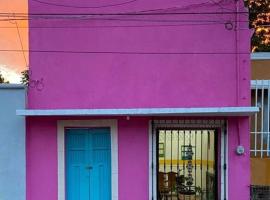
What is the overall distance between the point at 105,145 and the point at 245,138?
3.04m

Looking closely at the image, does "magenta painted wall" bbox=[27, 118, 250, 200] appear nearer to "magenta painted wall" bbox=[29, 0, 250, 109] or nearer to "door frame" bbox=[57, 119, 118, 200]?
"door frame" bbox=[57, 119, 118, 200]

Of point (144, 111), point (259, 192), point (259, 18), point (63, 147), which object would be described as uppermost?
point (259, 18)

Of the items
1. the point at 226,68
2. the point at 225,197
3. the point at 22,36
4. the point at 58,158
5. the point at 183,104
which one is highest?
the point at 22,36

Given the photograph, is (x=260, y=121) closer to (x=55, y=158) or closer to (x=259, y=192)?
(x=259, y=192)

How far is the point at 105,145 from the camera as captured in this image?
1138cm

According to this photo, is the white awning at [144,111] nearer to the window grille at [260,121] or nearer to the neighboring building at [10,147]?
the neighboring building at [10,147]

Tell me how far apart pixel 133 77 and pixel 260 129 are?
3276mm

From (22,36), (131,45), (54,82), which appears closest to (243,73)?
(131,45)

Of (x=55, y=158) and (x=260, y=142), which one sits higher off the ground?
(x=260, y=142)

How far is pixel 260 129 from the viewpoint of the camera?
12039 mm

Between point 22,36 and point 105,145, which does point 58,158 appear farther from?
point 22,36

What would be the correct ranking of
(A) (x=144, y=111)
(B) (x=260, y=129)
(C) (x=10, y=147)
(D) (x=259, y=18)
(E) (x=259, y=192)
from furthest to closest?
1. (D) (x=259, y=18)
2. (B) (x=260, y=129)
3. (E) (x=259, y=192)
4. (C) (x=10, y=147)
5. (A) (x=144, y=111)

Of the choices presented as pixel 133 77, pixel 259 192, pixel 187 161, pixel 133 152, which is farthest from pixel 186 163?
pixel 133 77

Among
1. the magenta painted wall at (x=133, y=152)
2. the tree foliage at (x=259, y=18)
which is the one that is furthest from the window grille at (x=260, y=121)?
the tree foliage at (x=259, y=18)
